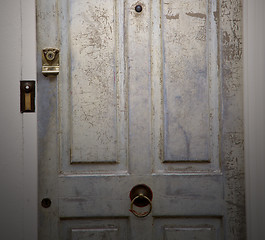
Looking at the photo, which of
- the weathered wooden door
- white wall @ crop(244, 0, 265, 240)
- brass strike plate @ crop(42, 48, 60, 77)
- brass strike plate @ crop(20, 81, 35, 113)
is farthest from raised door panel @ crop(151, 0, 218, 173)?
brass strike plate @ crop(20, 81, 35, 113)

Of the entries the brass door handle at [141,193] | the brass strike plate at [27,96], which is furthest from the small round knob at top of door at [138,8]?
the brass door handle at [141,193]

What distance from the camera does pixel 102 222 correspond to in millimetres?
1899

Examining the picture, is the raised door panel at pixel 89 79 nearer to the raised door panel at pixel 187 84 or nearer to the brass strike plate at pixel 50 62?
the brass strike plate at pixel 50 62

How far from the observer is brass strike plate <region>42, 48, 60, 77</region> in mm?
1878

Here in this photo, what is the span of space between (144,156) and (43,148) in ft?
1.93

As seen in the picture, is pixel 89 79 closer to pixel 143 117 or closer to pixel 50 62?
pixel 50 62

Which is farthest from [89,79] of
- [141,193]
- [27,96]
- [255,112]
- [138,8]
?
[255,112]

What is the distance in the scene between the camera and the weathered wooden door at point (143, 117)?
1.89m

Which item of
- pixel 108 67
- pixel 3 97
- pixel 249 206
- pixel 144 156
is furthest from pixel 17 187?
pixel 249 206

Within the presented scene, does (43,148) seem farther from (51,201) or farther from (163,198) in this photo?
(163,198)

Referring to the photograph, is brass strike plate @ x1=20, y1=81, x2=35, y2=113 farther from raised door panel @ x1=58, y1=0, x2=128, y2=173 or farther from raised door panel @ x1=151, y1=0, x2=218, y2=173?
raised door panel @ x1=151, y1=0, x2=218, y2=173

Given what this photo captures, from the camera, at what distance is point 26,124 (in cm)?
181

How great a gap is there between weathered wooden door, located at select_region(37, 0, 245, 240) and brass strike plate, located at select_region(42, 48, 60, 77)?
0.11 feet

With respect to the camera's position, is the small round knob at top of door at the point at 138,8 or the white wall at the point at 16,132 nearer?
the white wall at the point at 16,132
